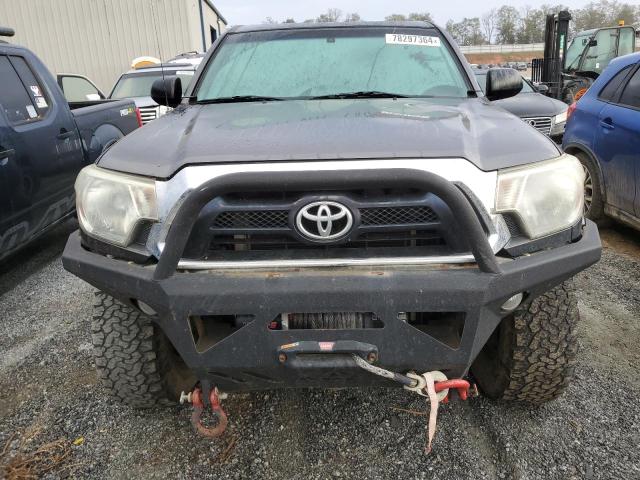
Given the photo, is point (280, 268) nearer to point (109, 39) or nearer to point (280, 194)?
point (280, 194)

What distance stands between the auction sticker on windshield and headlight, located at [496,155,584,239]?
1.49 meters

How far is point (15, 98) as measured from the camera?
416 centimetres

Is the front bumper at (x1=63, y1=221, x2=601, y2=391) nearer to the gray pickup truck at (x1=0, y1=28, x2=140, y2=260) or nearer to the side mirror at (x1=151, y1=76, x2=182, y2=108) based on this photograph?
the side mirror at (x1=151, y1=76, x2=182, y2=108)

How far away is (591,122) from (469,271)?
382 centimetres

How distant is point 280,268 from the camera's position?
175cm

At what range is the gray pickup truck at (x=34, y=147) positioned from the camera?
3770mm

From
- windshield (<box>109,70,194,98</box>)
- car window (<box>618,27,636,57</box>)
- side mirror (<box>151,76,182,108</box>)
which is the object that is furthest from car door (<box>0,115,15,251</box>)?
car window (<box>618,27,636,57</box>)

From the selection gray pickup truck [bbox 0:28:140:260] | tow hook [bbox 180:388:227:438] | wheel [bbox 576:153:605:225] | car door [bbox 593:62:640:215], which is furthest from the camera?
wheel [bbox 576:153:605:225]

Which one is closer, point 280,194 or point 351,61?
point 280,194

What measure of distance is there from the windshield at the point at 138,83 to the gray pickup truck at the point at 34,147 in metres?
4.65

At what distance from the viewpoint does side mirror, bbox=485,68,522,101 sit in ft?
10.2

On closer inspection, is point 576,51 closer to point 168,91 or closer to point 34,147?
point 168,91

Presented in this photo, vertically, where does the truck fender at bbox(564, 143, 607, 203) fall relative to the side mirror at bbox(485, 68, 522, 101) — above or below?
below

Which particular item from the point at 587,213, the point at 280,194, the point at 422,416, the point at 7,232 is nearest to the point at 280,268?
the point at 280,194
